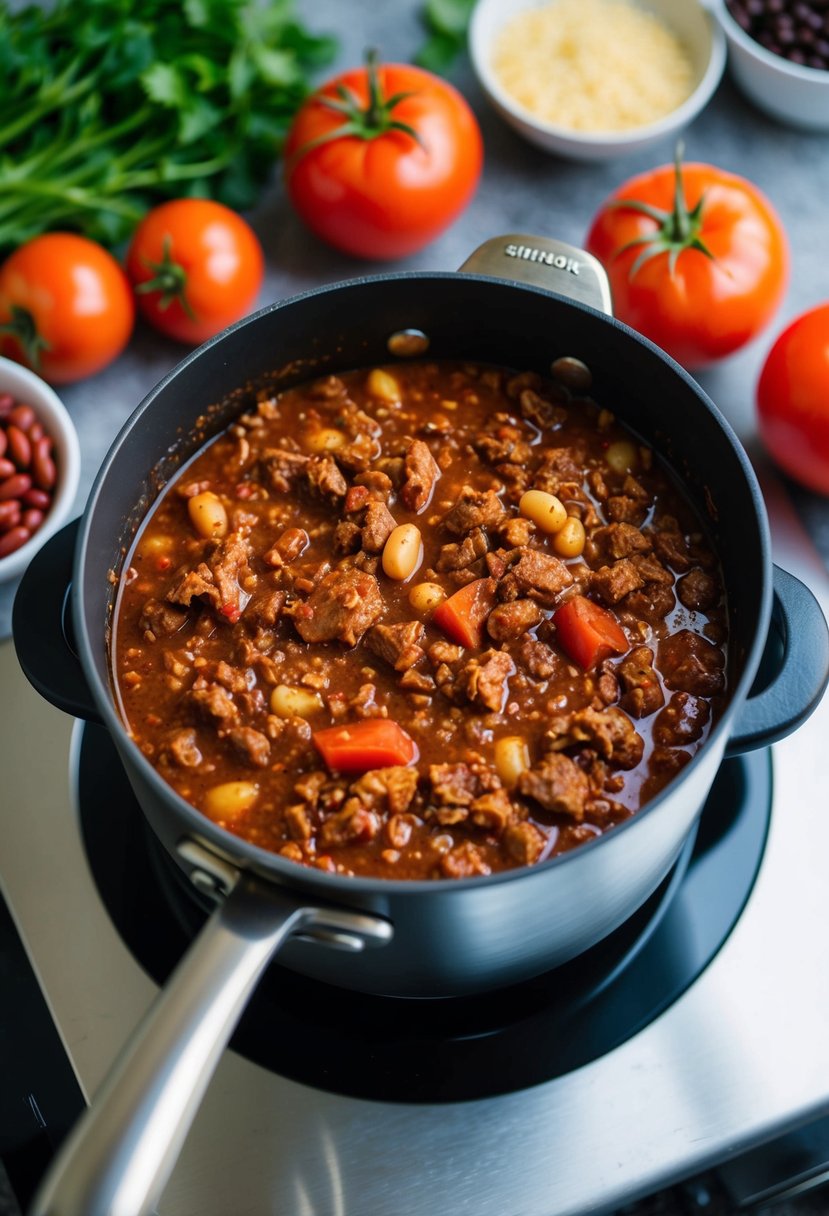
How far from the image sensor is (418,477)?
2152 mm

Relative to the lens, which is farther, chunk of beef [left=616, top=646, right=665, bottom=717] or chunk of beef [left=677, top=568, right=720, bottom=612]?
chunk of beef [left=677, top=568, right=720, bottom=612]

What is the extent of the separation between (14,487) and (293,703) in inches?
37.4

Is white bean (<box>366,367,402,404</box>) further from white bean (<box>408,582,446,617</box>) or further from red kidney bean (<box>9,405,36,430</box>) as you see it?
red kidney bean (<box>9,405,36,430</box>)

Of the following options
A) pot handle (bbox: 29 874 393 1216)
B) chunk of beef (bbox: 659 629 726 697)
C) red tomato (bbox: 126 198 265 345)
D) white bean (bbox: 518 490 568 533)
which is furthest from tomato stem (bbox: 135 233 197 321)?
pot handle (bbox: 29 874 393 1216)

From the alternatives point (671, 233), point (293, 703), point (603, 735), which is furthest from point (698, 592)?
point (671, 233)

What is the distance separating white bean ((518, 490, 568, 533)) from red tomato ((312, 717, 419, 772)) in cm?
46

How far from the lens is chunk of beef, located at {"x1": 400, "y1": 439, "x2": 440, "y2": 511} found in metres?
2.15

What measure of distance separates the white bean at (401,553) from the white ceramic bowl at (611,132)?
1.31 metres

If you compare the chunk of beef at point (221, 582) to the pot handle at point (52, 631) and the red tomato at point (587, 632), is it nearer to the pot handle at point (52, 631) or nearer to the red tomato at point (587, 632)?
the pot handle at point (52, 631)

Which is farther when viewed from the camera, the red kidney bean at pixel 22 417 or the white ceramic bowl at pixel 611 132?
the white ceramic bowl at pixel 611 132

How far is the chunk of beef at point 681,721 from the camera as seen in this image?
1.92 metres

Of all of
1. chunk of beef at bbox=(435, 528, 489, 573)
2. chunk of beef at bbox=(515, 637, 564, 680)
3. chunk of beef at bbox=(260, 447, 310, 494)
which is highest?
chunk of beef at bbox=(260, 447, 310, 494)

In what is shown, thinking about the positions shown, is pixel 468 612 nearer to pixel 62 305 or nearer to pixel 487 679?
pixel 487 679

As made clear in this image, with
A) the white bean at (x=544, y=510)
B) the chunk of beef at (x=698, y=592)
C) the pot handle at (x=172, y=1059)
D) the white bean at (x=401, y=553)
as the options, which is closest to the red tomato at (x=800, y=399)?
the chunk of beef at (x=698, y=592)
